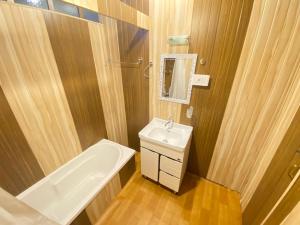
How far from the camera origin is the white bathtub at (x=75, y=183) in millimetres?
1195

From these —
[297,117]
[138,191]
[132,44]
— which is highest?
[132,44]

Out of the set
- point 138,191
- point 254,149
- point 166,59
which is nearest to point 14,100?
point 166,59

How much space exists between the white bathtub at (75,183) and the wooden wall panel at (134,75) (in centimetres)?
54

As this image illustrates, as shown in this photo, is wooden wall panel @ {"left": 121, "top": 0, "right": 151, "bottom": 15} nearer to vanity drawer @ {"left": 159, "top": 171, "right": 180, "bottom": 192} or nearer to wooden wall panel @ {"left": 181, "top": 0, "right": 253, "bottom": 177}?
wooden wall panel @ {"left": 181, "top": 0, "right": 253, "bottom": 177}

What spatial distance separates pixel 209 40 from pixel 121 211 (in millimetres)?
2073

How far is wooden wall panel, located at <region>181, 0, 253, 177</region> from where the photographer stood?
119 centimetres

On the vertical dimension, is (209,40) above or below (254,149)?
above

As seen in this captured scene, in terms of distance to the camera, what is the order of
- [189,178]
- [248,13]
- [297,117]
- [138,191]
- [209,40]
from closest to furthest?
[297,117] → [248,13] → [209,40] → [138,191] → [189,178]

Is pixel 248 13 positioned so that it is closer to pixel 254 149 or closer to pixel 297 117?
pixel 297 117

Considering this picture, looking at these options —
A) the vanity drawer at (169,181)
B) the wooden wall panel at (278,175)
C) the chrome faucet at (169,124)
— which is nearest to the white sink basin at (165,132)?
the chrome faucet at (169,124)

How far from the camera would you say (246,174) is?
5.11ft

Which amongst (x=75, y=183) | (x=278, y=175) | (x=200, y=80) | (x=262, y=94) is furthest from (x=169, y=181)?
(x=262, y=94)

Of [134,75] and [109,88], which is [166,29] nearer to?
[134,75]

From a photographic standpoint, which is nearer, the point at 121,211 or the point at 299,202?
the point at 299,202
